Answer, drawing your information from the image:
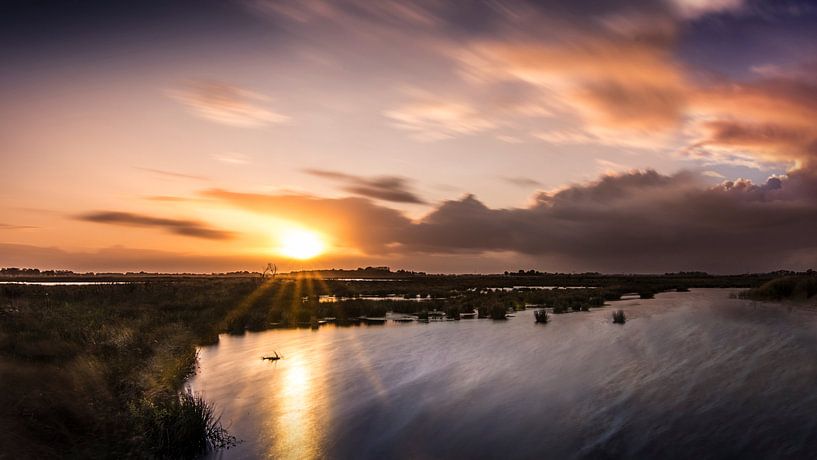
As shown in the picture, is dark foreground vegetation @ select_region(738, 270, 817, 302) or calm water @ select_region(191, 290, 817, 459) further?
dark foreground vegetation @ select_region(738, 270, 817, 302)

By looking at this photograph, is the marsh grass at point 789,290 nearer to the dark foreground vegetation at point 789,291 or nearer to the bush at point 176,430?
the dark foreground vegetation at point 789,291

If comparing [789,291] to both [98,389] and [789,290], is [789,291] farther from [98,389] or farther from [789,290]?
[98,389]

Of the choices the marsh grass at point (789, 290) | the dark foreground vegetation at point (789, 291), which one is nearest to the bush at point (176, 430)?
the dark foreground vegetation at point (789, 291)

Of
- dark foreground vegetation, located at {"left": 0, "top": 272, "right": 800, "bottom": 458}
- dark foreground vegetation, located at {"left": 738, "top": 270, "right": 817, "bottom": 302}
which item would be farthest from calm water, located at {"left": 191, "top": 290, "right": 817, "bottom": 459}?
dark foreground vegetation, located at {"left": 738, "top": 270, "right": 817, "bottom": 302}

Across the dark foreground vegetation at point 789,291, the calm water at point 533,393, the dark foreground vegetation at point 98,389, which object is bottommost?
the calm water at point 533,393

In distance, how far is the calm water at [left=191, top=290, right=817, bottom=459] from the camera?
13.9 m

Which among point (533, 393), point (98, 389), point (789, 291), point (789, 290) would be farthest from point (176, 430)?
point (789, 290)

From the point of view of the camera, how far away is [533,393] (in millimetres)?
19328

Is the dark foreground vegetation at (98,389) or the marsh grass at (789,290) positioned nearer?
the dark foreground vegetation at (98,389)

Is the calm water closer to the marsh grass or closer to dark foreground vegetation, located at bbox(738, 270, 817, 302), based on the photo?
dark foreground vegetation, located at bbox(738, 270, 817, 302)

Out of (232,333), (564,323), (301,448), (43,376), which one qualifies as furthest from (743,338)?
(232,333)

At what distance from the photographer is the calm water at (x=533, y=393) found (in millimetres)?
13938

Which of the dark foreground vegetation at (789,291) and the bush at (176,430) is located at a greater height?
the dark foreground vegetation at (789,291)

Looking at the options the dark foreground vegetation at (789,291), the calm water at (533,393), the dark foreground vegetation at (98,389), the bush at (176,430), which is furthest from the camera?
the dark foreground vegetation at (789,291)
